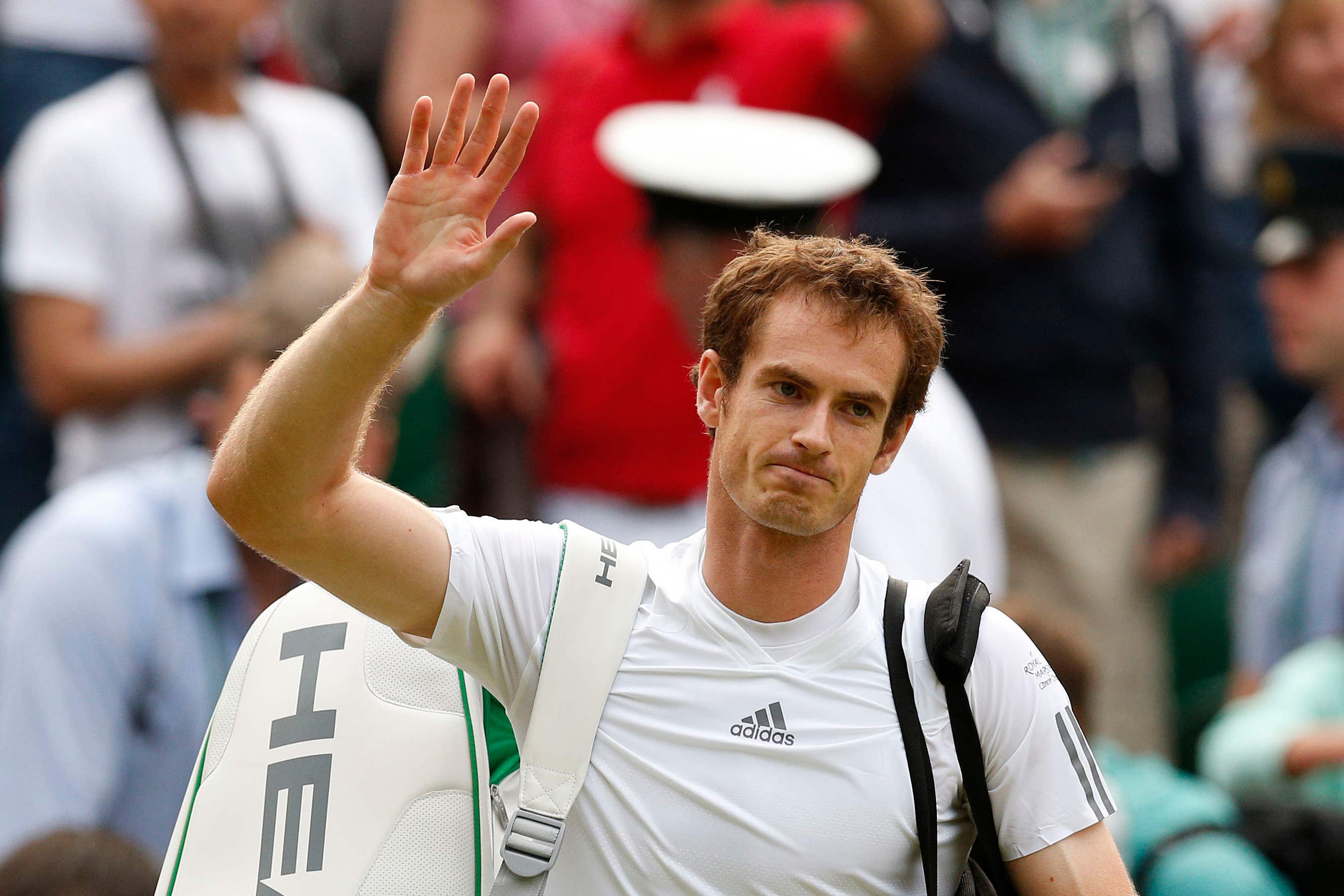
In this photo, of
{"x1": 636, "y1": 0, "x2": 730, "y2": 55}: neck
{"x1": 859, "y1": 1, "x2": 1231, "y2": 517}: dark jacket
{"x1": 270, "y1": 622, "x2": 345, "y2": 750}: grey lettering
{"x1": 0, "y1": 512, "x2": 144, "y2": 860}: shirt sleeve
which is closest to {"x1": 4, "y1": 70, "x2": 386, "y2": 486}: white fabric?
{"x1": 0, "y1": 512, "x2": 144, "y2": 860}: shirt sleeve

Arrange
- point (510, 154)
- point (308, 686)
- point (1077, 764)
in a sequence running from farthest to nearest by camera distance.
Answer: point (308, 686) < point (1077, 764) < point (510, 154)

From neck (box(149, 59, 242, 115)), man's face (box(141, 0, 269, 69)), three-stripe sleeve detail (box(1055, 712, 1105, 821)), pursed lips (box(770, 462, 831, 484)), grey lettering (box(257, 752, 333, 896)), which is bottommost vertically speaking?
grey lettering (box(257, 752, 333, 896))

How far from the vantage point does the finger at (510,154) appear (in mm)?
2744

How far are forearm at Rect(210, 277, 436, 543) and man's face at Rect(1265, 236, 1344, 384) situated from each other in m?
4.19

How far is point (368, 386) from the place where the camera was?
269 centimetres

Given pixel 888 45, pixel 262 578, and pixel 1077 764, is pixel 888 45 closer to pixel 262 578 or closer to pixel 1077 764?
pixel 262 578

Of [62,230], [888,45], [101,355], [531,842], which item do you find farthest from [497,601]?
[888,45]

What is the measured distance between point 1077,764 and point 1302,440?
368cm

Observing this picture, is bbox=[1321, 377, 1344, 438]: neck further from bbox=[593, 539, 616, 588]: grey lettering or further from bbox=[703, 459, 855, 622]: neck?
bbox=[593, 539, 616, 588]: grey lettering

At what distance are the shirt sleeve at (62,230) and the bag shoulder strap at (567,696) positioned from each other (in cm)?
322

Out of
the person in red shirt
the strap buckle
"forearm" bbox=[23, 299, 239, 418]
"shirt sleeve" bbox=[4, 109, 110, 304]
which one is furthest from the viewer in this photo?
the person in red shirt

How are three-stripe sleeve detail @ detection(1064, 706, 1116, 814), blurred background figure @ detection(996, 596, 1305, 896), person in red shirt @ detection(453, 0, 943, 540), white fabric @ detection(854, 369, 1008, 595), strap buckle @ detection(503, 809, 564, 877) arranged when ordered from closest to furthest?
strap buckle @ detection(503, 809, 564, 877) → three-stripe sleeve detail @ detection(1064, 706, 1116, 814) → blurred background figure @ detection(996, 596, 1305, 896) → white fabric @ detection(854, 369, 1008, 595) → person in red shirt @ detection(453, 0, 943, 540)

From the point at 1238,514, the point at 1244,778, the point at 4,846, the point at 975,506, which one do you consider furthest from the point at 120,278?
the point at 1238,514

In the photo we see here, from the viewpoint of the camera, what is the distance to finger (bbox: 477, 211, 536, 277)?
2.68 meters
